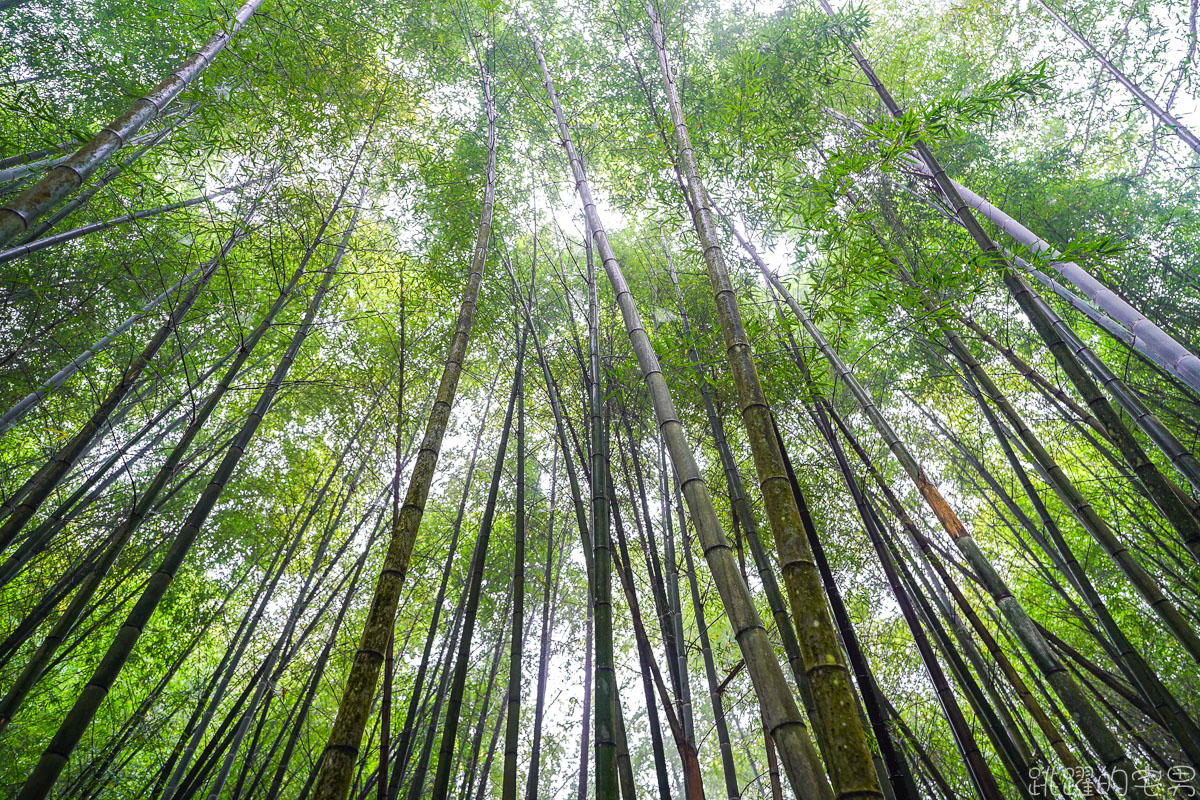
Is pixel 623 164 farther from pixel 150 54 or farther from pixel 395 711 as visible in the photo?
pixel 395 711

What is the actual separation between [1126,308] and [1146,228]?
3.41 metres

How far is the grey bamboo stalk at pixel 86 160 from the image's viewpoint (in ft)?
5.34

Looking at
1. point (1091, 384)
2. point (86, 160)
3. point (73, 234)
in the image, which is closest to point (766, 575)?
point (1091, 384)

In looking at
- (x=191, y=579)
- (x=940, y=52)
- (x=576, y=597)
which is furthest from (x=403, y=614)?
(x=940, y=52)

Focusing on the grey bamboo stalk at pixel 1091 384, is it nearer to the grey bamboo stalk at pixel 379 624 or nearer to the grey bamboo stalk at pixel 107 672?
the grey bamboo stalk at pixel 379 624

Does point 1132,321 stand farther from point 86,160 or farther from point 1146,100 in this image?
point 86,160

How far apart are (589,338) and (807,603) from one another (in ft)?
6.99

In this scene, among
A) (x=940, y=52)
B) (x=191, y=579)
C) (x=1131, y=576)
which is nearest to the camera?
(x=1131, y=576)

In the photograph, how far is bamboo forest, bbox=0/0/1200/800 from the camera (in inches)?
105

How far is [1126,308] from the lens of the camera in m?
2.52

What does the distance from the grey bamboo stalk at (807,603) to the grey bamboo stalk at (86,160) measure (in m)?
2.13

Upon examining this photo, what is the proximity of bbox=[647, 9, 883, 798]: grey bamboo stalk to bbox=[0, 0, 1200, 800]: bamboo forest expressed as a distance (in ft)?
2.20

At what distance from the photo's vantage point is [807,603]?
1209 mm

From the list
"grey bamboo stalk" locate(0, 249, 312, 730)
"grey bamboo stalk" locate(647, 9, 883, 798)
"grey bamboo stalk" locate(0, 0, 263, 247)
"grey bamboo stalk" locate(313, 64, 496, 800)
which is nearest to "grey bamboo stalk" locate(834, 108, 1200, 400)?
"grey bamboo stalk" locate(647, 9, 883, 798)
